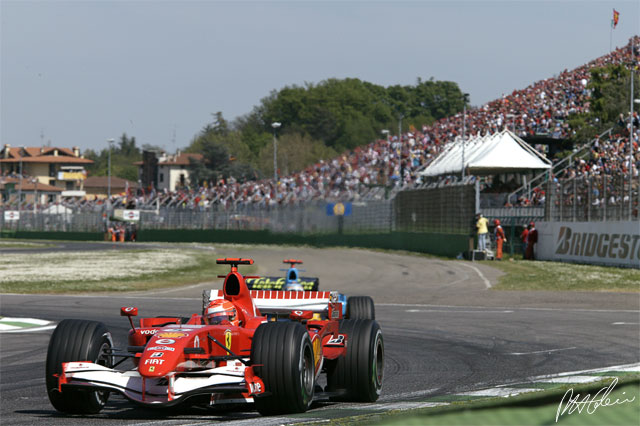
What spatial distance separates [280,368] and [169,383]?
0.83m

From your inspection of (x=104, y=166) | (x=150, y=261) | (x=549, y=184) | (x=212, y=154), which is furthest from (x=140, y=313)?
(x=104, y=166)

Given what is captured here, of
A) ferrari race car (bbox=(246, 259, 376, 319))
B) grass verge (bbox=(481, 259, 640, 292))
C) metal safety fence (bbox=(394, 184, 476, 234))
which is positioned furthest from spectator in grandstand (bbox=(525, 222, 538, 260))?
ferrari race car (bbox=(246, 259, 376, 319))

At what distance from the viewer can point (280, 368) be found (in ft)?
22.8

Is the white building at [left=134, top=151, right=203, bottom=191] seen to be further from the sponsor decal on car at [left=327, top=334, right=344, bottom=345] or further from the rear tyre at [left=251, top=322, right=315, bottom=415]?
the rear tyre at [left=251, top=322, right=315, bottom=415]

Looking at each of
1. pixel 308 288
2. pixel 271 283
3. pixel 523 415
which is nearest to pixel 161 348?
pixel 523 415

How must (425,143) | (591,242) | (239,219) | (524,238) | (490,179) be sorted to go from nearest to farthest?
(591,242) < (524,238) < (490,179) < (425,143) < (239,219)

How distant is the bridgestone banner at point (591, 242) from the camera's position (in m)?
26.2

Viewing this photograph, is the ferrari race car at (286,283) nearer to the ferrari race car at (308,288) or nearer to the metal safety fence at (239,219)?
the ferrari race car at (308,288)

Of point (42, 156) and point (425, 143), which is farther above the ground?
point (42, 156)

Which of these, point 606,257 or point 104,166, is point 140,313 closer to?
point 606,257

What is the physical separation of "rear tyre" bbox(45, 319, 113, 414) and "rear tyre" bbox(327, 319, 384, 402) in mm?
2046

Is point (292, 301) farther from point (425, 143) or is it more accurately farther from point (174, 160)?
point (174, 160)

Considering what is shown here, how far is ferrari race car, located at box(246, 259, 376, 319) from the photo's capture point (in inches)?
415

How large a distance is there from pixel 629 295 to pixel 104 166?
500ft
